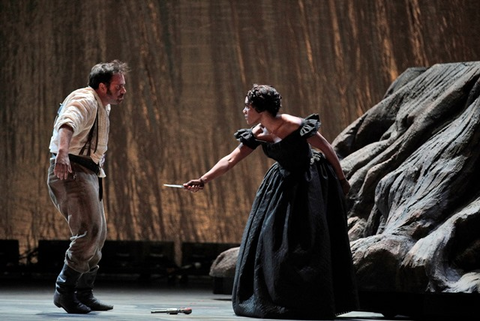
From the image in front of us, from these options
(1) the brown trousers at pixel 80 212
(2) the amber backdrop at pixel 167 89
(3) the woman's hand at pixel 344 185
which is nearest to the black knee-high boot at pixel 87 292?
(1) the brown trousers at pixel 80 212

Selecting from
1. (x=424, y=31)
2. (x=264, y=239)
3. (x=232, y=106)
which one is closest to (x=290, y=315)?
(x=264, y=239)

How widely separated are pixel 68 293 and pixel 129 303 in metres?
1.22

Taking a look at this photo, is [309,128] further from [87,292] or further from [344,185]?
[87,292]

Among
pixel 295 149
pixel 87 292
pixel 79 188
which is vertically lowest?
pixel 87 292

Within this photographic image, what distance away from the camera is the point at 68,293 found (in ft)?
12.1

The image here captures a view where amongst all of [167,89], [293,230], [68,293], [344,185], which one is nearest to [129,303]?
[68,293]

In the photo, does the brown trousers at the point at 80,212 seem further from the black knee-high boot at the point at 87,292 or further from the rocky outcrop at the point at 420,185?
the rocky outcrop at the point at 420,185

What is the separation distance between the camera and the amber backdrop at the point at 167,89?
9.45 meters

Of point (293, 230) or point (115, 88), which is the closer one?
point (293, 230)

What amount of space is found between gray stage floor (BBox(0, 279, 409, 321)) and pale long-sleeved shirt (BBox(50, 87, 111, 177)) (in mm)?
694

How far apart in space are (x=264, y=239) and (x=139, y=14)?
20.2 ft

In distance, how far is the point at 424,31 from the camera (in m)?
9.87

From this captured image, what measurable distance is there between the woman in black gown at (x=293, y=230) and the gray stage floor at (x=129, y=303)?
0.17 m

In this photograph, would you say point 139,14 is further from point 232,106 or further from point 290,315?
point 290,315
